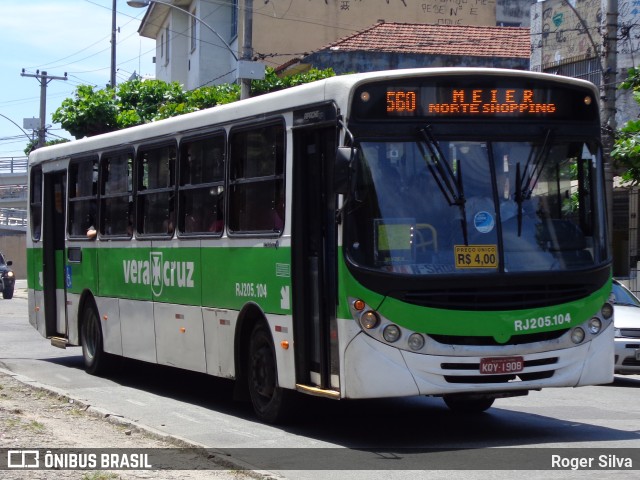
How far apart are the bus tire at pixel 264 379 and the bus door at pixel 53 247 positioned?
6.86 m

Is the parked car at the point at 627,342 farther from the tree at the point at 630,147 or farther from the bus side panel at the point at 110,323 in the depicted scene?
the bus side panel at the point at 110,323

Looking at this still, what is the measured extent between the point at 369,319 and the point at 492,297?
1064 millimetres

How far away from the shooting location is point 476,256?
9586 mm

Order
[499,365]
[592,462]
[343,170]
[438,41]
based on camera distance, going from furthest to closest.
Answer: [438,41]
[499,365]
[343,170]
[592,462]

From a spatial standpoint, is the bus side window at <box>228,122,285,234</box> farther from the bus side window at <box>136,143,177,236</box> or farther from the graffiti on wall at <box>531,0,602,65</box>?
the graffiti on wall at <box>531,0,602,65</box>

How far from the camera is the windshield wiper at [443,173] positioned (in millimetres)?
→ 9625

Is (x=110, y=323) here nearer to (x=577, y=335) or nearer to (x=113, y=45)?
(x=577, y=335)

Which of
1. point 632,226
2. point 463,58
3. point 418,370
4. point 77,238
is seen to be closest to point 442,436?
point 418,370

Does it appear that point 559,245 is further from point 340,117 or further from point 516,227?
point 340,117

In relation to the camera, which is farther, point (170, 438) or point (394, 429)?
point (394, 429)

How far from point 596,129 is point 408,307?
257 cm

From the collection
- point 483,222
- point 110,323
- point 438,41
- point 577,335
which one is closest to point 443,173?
point 483,222

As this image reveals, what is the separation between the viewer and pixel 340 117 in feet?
32.0

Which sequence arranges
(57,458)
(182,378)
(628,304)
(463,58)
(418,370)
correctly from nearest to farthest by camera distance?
(57,458) → (418,370) → (182,378) → (628,304) → (463,58)
